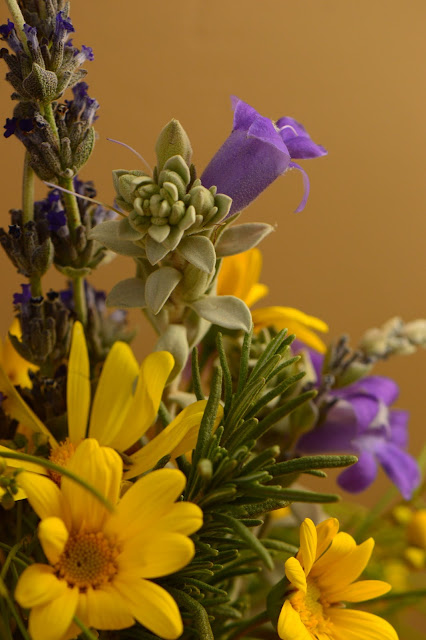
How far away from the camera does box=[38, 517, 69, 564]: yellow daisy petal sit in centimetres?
24

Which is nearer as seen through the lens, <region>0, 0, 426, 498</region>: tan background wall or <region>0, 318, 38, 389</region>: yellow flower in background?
<region>0, 318, 38, 389</region>: yellow flower in background

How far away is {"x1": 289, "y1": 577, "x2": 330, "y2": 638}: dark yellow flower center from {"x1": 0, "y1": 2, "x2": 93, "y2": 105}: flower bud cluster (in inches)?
10.4

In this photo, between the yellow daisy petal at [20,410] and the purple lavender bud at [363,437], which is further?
the purple lavender bud at [363,437]

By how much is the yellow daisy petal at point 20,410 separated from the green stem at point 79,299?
0.21ft

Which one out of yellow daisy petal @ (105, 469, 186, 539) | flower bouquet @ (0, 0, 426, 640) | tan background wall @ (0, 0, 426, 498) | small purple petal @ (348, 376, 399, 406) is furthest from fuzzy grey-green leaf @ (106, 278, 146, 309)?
tan background wall @ (0, 0, 426, 498)

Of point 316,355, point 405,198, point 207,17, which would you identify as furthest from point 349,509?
point 207,17

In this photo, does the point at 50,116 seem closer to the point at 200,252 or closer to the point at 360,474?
the point at 200,252

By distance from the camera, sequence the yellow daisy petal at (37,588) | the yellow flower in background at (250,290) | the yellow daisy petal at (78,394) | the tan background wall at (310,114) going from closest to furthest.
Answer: the yellow daisy petal at (37,588) → the yellow daisy petal at (78,394) → the yellow flower in background at (250,290) → the tan background wall at (310,114)

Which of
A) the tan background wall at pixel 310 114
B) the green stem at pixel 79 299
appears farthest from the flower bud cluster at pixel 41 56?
the tan background wall at pixel 310 114

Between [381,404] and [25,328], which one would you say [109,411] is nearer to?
[25,328]

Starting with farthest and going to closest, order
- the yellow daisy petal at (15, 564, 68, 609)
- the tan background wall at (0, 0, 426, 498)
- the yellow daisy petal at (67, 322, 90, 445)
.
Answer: the tan background wall at (0, 0, 426, 498) < the yellow daisy petal at (67, 322, 90, 445) < the yellow daisy petal at (15, 564, 68, 609)

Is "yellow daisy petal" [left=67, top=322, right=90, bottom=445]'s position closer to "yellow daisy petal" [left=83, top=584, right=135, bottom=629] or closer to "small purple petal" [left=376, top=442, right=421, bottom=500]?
"yellow daisy petal" [left=83, top=584, right=135, bottom=629]

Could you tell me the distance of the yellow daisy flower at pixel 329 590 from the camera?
0.93 feet

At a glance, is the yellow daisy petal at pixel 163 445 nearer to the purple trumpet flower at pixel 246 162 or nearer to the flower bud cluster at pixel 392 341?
the purple trumpet flower at pixel 246 162
